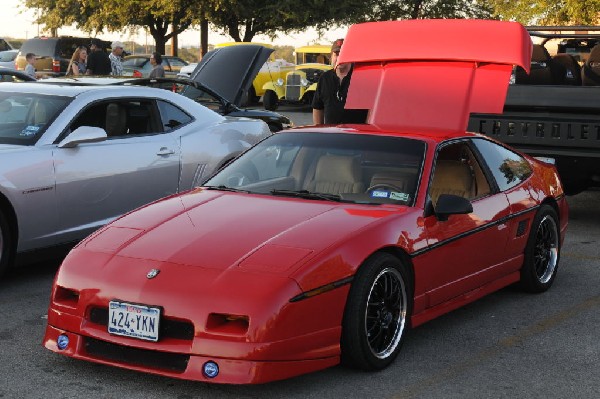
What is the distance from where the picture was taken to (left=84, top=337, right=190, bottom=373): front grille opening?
16.1ft

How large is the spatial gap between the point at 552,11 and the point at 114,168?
2761 centimetres

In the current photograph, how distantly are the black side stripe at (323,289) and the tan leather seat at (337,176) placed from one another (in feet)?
3.76

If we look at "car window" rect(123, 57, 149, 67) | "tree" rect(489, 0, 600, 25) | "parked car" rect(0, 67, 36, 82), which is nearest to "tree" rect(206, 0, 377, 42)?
"car window" rect(123, 57, 149, 67)

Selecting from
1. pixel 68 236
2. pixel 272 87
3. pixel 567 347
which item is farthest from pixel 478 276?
pixel 272 87

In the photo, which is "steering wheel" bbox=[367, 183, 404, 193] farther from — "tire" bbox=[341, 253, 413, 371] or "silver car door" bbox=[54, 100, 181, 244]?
"silver car door" bbox=[54, 100, 181, 244]

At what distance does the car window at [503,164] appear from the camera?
6996mm

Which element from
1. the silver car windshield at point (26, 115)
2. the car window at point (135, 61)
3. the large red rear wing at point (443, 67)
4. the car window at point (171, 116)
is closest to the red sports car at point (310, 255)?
the large red rear wing at point (443, 67)

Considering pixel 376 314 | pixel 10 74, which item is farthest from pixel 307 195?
pixel 10 74

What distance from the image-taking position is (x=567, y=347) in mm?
6004

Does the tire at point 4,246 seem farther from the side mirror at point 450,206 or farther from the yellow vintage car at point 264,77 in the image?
the yellow vintage car at point 264,77

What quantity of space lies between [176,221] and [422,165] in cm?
156

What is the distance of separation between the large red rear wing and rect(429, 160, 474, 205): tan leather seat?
212 cm

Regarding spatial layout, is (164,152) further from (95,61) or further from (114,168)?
(95,61)

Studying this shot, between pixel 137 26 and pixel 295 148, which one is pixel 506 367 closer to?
pixel 295 148
